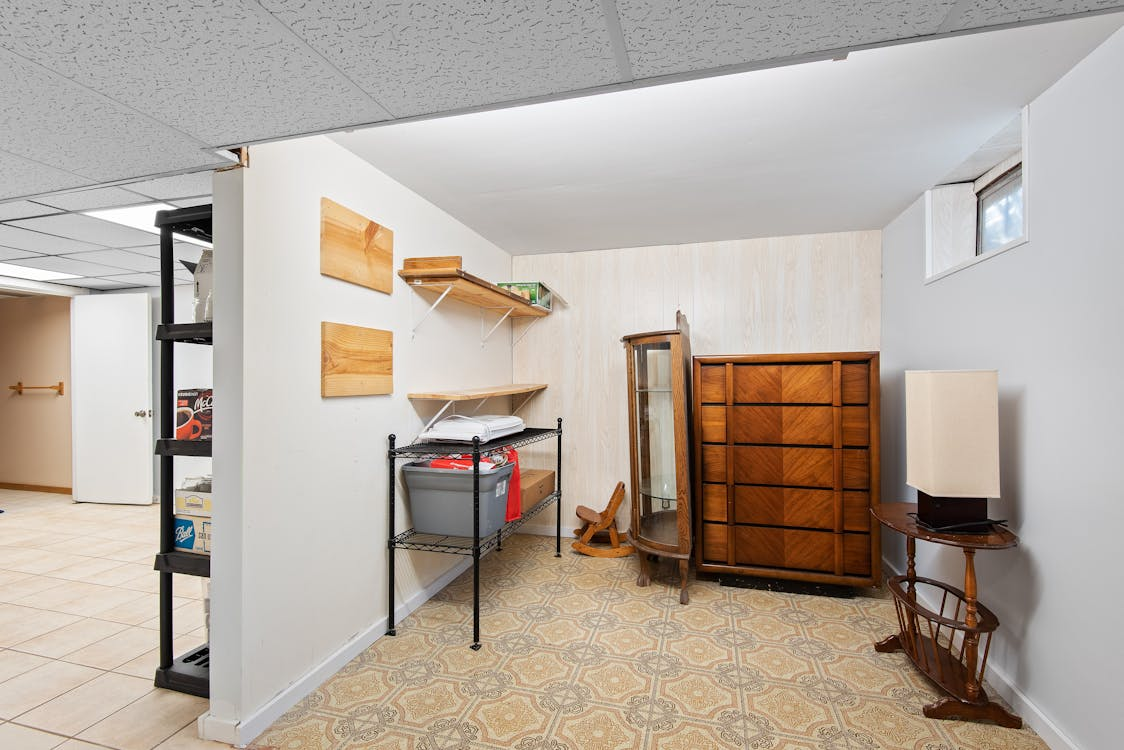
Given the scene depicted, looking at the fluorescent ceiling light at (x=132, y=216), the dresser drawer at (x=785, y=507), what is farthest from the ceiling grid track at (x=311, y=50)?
the dresser drawer at (x=785, y=507)

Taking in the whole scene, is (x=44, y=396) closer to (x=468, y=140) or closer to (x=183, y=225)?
(x=183, y=225)

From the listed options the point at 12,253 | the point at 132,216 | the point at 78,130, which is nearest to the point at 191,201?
the point at 132,216

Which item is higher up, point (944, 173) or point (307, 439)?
point (944, 173)

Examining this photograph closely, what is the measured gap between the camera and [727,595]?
114 inches

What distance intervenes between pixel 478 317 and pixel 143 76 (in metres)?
2.41

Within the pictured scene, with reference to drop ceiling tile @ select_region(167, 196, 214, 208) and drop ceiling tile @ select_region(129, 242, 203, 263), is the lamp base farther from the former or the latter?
drop ceiling tile @ select_region(129, 242, 203, 263)

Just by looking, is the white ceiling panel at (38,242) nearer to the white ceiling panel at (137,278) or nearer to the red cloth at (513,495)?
the white ceiling panel at (137,278)

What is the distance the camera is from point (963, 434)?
1847 millimetres

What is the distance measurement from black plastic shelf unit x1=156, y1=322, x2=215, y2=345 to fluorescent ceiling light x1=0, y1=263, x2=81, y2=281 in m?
3.33

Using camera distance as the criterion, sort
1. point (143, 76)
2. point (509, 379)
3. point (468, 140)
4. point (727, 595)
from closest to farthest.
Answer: point (143, 76)
point (468, 140)
point (727, 595)
point (509, 379)

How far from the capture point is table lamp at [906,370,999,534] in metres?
1.83

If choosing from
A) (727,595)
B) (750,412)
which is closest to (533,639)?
(727,595)

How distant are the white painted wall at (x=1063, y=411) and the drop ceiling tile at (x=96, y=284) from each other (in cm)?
637

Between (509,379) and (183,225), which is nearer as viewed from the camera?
(183,225)
